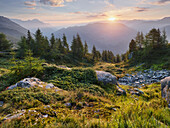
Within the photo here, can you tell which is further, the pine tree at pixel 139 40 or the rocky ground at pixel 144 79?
the pine tree at pixel 139 40

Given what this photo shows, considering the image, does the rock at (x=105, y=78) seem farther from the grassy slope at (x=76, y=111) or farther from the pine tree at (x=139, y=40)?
the pine tree at (x=139, y=40)

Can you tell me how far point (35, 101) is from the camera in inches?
207

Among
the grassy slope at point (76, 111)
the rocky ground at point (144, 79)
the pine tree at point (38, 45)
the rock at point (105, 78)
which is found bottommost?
the rocky ground at point (144, 79)

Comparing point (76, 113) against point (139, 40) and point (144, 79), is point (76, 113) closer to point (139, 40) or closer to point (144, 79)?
point (144, 79)

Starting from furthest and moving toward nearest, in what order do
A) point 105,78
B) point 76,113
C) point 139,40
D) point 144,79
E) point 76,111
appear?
point 139,40, point 144,79, point 105,78, point 76,111, point 76,113

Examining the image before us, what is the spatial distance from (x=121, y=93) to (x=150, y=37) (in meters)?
43.0

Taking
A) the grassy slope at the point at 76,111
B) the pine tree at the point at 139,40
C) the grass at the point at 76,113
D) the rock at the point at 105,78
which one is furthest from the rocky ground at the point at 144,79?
the pine tree at the point at 139,40

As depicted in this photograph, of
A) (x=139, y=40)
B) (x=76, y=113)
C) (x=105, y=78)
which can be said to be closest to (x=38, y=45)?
(x=105, y=78)

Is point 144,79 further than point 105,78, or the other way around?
point 144,79

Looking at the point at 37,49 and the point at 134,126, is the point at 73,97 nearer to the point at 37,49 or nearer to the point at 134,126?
the point at 134,126

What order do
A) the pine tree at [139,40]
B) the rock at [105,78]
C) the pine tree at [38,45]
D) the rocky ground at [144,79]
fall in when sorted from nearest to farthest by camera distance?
the rock at [105,78] → the rocky ground at [144,79] → the pine tree at [38,45] → the pine tree at [139,40]

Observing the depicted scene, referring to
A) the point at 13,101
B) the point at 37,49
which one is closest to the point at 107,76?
the point at 13,101

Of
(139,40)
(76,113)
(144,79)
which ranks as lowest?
(144,79)

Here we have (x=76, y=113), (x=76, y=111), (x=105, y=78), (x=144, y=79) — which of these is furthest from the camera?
(x=144, y=79)
